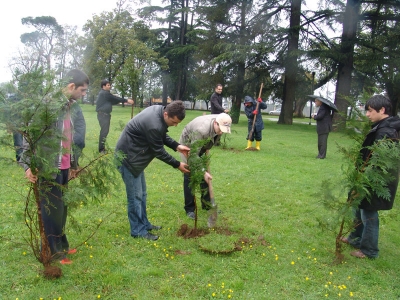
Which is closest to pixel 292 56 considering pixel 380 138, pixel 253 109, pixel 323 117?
pixel 253 109

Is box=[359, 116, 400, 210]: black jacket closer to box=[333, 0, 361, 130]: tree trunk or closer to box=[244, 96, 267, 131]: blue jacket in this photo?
box=[244, 96, 267, 131]: blue jacket

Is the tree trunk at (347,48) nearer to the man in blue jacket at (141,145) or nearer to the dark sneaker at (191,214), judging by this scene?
the dark sneaker at (191,214)

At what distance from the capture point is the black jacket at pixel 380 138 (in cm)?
359

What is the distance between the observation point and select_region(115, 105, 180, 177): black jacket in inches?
150

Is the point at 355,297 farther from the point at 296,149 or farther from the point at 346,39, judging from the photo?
the point at 346,39

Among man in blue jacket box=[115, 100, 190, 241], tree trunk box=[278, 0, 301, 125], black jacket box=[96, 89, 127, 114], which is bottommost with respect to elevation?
man in blue jacket box=[115, 100, 190, 241]

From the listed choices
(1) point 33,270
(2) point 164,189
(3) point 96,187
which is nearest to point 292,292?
(3) point 96,187

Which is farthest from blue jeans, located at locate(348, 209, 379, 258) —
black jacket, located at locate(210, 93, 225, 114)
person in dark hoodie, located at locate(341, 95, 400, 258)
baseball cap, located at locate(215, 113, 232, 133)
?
black jacket, located at locate(210, 93, 225, 114)

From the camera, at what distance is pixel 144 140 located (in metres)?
3.93

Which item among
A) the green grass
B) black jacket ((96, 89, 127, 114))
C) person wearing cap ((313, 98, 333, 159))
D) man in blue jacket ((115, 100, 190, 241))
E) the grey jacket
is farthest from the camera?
person wearing cap ((313, 98, 333, 159))

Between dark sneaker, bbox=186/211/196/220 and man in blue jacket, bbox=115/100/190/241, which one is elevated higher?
man in blue jacket, bbox=115/100/190/241

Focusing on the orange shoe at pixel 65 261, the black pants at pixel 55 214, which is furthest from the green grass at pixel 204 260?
the black pants at pixel 55 214

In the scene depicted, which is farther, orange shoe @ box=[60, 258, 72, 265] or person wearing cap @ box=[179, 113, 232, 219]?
person wearing cap @ box=[179, 113, 232, 219]

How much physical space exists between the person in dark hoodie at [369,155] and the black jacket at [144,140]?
7.12 feet
